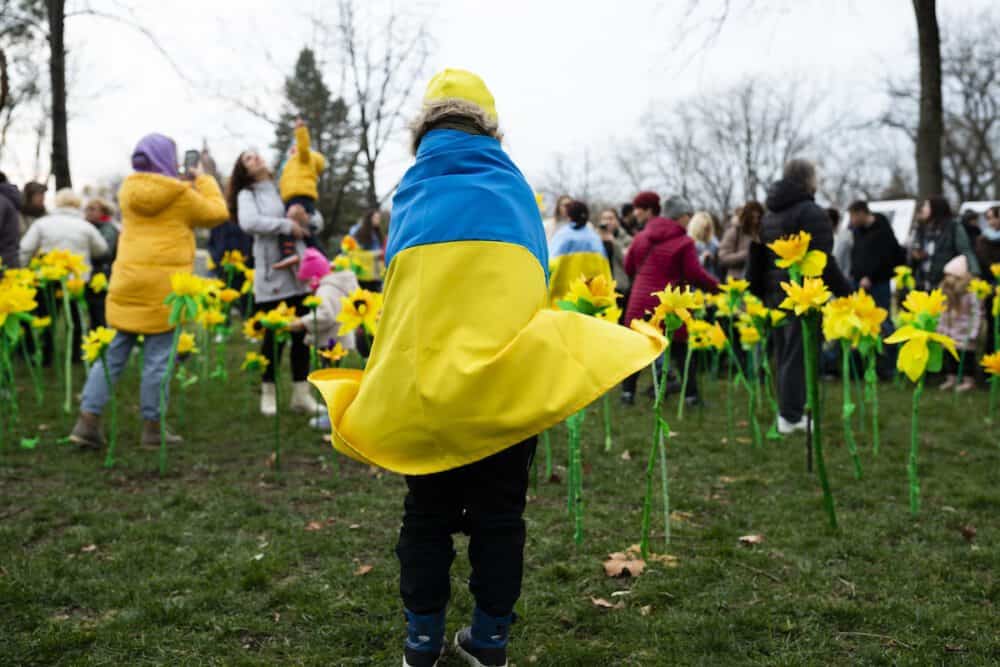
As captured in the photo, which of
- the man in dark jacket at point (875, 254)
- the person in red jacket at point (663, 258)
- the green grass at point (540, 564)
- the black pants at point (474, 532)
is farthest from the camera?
the man in dark jacket at point (875, 254)

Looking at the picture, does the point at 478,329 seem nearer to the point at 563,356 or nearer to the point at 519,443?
the point at 563,356

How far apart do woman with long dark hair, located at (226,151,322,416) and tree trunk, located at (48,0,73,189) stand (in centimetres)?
561

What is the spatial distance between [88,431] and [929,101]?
1136 centimetres

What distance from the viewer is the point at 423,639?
2.33 metres

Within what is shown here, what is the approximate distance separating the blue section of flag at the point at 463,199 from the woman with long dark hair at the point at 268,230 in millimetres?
4146

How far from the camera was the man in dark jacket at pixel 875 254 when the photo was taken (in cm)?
912

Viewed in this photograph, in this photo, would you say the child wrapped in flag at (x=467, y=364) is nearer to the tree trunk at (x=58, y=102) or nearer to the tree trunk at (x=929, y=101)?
the tree trunk at (x=58, y=102)

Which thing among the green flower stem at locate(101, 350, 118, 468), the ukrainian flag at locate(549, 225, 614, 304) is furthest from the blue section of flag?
the ukrainian flag at locate(549, 225, 614, 304)

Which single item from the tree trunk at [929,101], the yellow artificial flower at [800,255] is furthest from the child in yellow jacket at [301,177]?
the tree trunk at [929,101]

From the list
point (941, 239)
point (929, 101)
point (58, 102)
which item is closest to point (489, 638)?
point (941, 239)

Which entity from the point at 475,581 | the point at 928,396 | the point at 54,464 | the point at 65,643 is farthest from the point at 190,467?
the point at 928,396

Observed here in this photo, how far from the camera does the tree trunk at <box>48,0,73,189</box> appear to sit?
10.4 m

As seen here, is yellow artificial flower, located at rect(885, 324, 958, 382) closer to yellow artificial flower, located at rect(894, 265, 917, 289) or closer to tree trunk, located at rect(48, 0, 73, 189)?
yellow artificial flower, located at rect(894, 265, 917, 289)

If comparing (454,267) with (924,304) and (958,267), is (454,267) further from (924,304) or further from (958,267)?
(958,267)
